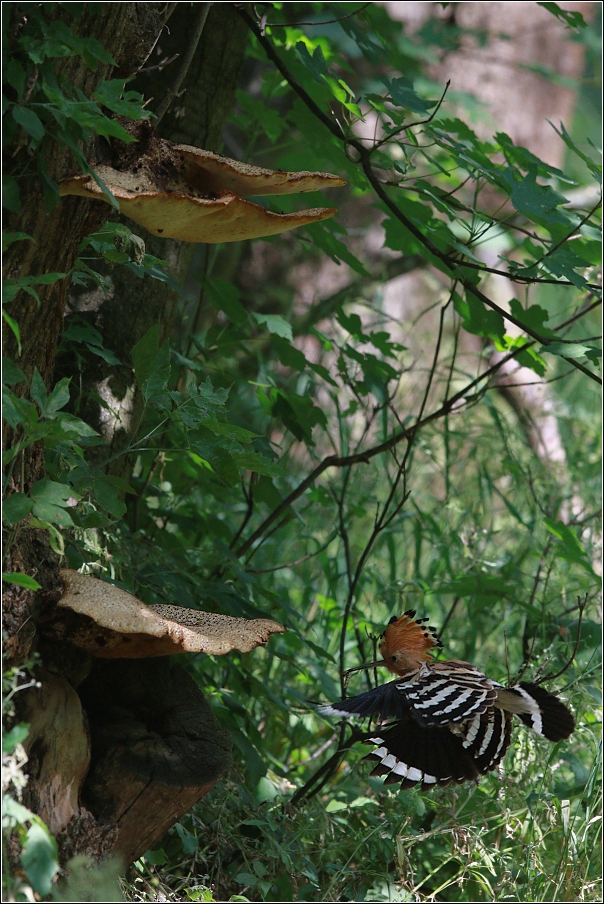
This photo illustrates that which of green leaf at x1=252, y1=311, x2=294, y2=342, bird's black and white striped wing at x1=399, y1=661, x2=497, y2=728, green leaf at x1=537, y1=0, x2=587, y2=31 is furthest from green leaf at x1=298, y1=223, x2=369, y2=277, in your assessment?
bird's black and white striped wing at x1=399, y1=661, x2=497, y2=728

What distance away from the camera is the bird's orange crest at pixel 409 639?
1.81 metres

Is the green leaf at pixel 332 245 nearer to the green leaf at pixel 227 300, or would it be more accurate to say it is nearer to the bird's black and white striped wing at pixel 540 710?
the green leaf at pixel 227 300

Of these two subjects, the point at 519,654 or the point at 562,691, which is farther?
the point at 519,654

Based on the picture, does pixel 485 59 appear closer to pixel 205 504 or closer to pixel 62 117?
pixel 205 504

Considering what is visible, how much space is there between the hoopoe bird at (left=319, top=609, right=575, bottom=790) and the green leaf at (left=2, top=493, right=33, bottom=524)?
25.5 inches

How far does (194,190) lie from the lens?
1.44 metres

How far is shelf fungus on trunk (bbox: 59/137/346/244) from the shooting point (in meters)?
1.21

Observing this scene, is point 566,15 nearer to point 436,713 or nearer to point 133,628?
point 436,713

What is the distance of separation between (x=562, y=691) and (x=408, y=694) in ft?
2.10

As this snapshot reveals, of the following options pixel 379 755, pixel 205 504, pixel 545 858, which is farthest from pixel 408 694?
pixel 205 504

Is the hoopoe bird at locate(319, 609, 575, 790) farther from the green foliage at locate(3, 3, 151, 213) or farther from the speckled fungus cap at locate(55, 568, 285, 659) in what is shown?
the green foliage at locate(3, 3, 151, 213)

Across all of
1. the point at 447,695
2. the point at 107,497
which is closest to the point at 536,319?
the point at 447,695

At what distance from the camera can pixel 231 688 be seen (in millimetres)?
2365

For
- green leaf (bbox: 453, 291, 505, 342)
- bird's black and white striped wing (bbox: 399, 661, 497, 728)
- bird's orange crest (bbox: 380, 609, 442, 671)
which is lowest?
bird's black and white striped wing (bbox: 399, 661, 497, 728)
